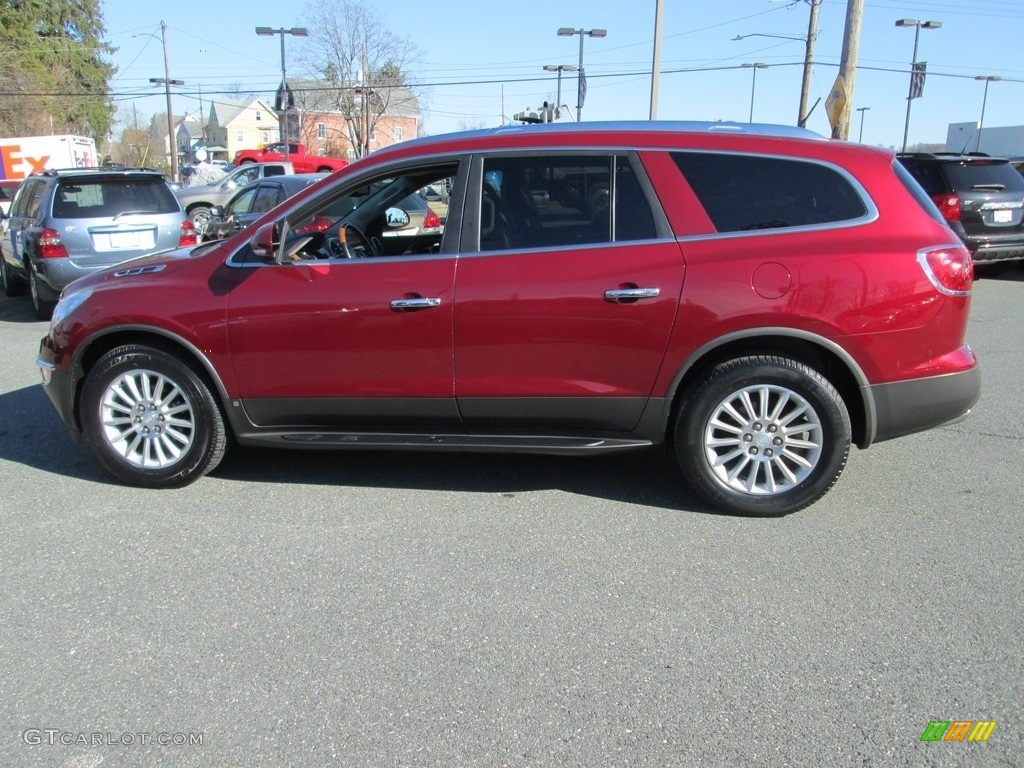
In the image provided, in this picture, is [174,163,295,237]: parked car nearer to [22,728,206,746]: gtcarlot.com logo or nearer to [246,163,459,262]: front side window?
[246,163,459,262]: front side window

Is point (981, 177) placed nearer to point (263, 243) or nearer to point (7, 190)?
point (263, 243)

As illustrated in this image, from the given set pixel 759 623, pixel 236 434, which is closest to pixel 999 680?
pixel 759 623

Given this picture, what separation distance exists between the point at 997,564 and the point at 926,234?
1.51 m

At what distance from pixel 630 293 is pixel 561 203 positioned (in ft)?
1.92

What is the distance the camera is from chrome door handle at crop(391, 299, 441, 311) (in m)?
4.11

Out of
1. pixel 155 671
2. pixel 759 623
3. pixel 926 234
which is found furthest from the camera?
pixel 926 234

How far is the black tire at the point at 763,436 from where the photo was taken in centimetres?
400

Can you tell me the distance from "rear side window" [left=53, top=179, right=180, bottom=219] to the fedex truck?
24.0 m

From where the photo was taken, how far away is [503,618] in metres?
3.25

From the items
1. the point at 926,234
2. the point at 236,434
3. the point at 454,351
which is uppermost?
the point at 926,234

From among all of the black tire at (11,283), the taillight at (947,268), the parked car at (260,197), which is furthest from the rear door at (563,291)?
the black tire at (11,283)

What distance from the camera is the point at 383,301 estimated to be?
13.7ft

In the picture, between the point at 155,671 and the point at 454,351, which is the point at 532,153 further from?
the point at 155,671

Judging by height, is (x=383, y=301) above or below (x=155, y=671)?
above
